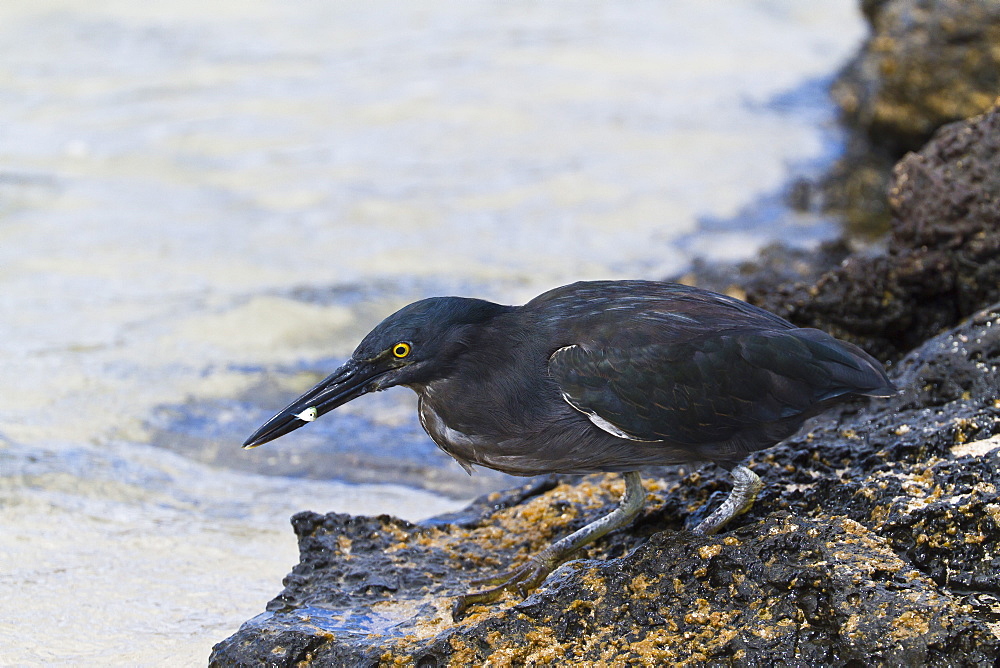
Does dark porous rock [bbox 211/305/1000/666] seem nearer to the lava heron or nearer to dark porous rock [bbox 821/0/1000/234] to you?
the lava heron

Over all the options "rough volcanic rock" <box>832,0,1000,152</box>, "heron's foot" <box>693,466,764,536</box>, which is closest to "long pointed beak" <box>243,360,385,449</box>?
"heron's foot" <box>693,466,764,536</box>

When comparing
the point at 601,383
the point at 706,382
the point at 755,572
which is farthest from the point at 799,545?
the point at 601,383

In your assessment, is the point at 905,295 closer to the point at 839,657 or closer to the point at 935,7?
the point at 839,657

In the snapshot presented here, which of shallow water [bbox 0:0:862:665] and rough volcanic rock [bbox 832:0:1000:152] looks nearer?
shallow water [bbox 0:0:862:665]

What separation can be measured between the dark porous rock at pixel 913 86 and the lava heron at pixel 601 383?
18.2 feet

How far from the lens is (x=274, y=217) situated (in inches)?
371

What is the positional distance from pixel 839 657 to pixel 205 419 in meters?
4.20

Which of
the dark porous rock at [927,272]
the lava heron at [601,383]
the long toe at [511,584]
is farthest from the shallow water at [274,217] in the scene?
the dark porous rock at [927,272]

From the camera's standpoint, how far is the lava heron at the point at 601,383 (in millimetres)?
3352

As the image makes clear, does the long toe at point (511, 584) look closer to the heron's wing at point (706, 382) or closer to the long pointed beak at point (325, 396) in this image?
the heron's wing at point (706, 382)

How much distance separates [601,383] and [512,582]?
728 millimetres

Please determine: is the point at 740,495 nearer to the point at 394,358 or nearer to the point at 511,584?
the point at 511,584

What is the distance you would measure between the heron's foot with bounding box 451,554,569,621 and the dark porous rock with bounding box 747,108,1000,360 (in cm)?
196

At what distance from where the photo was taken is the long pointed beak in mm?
3418
